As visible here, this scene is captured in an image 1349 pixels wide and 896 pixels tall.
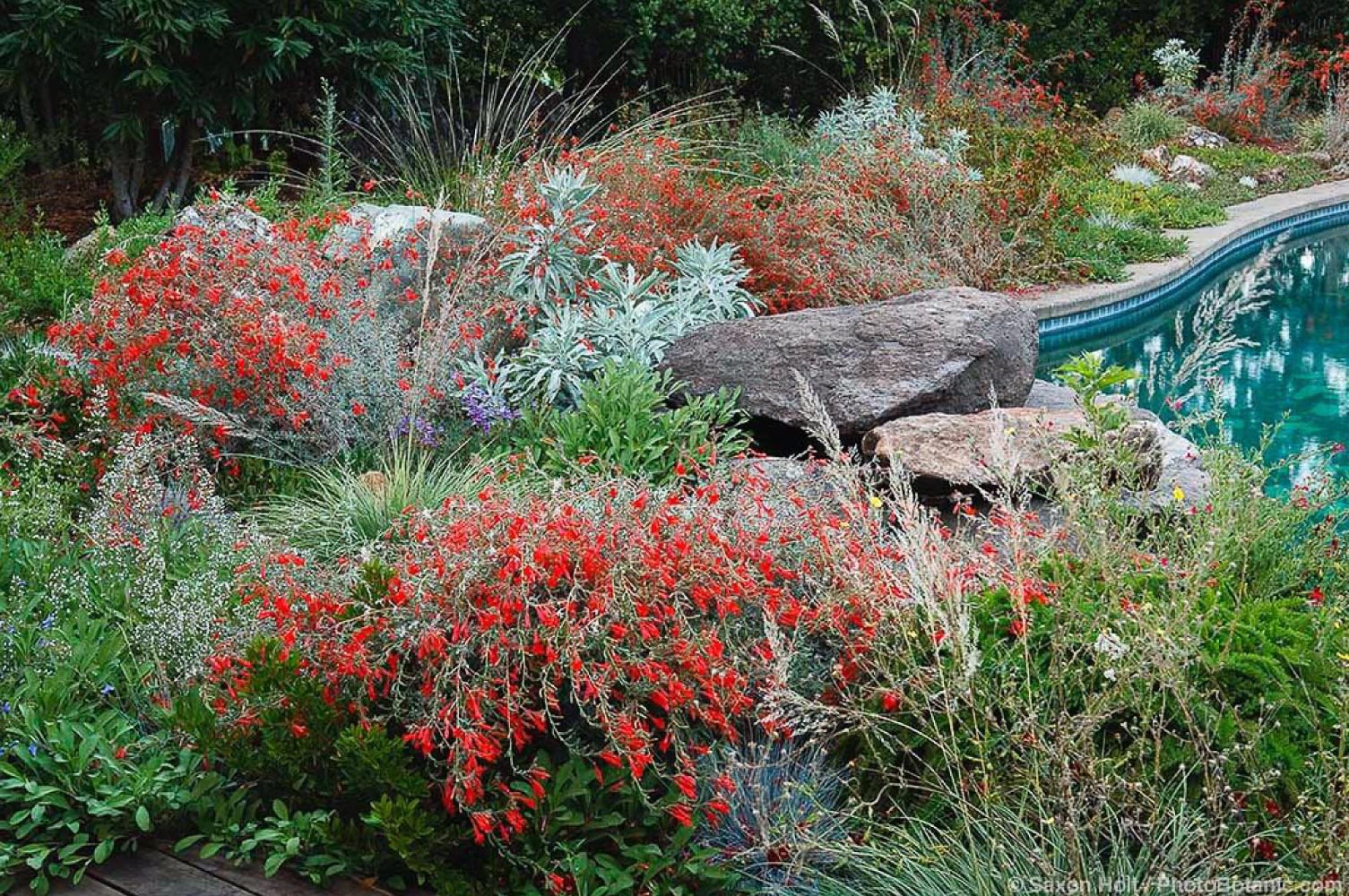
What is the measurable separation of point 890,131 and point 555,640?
713 centimetres

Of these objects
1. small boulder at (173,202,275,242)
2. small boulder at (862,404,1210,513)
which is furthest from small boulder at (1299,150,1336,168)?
small boulder at (173,202,275,242)

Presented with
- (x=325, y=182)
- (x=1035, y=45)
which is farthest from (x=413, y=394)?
(x=1035, y=45)

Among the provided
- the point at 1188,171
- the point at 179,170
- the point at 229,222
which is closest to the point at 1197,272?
the point at 1188,171

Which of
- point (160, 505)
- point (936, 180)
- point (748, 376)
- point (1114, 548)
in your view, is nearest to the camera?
point (1114, 548)

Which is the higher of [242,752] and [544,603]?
[544,603]

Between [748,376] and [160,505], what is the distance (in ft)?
7.13

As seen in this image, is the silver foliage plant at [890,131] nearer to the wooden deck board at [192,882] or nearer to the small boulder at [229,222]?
the small boulder at [229,222]

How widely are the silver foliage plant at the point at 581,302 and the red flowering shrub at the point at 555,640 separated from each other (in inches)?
75.1

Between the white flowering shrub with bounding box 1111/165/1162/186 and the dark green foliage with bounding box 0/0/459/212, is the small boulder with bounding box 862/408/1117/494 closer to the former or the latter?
the dark green foliage with bounding box 0/0/459/212

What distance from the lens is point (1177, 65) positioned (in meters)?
14.7

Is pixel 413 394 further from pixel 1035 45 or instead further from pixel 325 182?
pixel 1035 45

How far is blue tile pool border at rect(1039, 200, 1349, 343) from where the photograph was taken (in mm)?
8398

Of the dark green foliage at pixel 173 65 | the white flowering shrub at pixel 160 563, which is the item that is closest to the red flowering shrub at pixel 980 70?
the dark green foliage at pixel 173 65

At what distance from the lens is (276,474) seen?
4.59m
